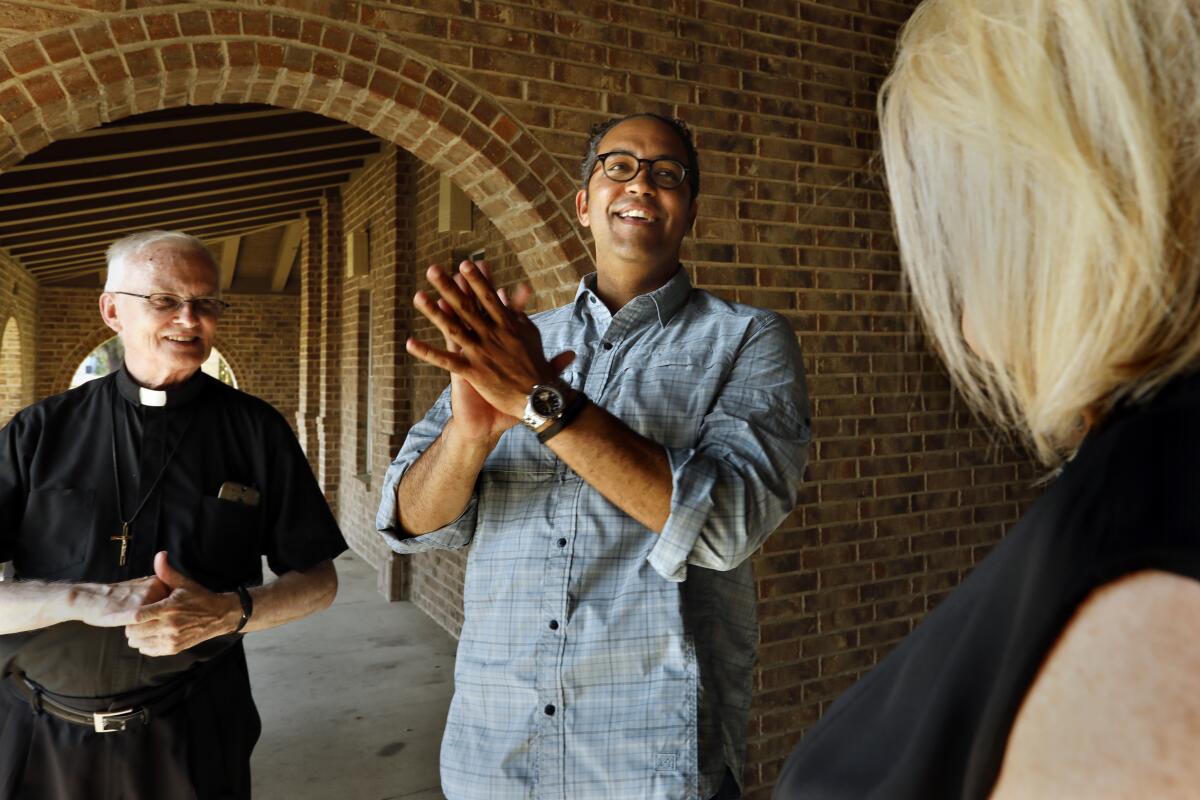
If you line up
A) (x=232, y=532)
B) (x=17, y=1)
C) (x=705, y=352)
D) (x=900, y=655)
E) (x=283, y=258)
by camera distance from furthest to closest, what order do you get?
(x=283, y=258) < (x=17, y=1) < (x=232, y=532) < (x=705, y=352) < (x=900, y=655)

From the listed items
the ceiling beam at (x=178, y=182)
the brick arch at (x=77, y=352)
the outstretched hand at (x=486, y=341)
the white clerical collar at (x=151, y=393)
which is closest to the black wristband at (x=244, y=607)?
the white clerical collar at (x=151, y=393)

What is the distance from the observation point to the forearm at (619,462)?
1.34 meters

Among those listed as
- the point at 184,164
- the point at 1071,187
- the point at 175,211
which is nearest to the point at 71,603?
the point at 1071,187

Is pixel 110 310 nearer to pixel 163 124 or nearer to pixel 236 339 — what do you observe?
pixel 163 124

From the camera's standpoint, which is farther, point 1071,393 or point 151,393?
point 151,393

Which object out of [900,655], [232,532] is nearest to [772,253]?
[232,532]

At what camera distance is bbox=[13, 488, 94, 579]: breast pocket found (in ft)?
6.70

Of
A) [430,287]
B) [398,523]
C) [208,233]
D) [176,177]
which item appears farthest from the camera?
[208,233]

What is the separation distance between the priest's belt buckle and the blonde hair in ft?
7.06

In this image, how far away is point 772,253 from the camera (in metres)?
3.74

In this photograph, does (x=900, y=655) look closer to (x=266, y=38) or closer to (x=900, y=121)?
(x=900, y=121)

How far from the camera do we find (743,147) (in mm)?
3672

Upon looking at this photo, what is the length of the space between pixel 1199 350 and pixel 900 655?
32cm

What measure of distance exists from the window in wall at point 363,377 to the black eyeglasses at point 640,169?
7.21 metres
